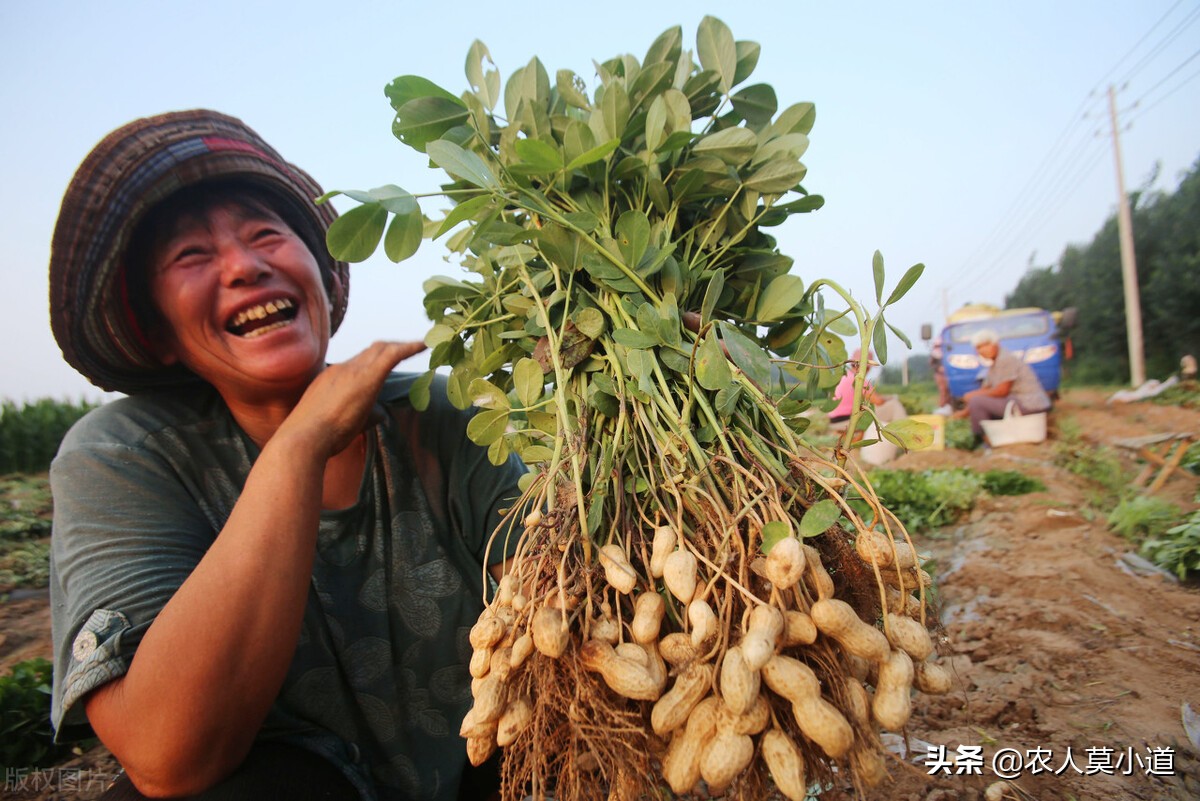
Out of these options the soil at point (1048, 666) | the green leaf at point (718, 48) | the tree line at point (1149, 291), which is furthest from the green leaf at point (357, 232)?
the tree line at point (1149, 291)

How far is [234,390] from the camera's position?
1497 millimetres

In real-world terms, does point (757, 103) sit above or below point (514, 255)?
above

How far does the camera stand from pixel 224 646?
1.08 meters

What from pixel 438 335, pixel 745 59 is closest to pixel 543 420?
pixel 438 335

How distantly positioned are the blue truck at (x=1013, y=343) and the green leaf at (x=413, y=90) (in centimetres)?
1139

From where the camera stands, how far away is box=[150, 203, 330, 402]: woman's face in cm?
138

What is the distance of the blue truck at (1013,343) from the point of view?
10.8 meters

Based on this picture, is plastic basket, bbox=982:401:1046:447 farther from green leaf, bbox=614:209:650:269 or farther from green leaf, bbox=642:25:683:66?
green leaf, bbox=614:209:650:269

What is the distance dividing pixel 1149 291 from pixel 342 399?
78.6 feet

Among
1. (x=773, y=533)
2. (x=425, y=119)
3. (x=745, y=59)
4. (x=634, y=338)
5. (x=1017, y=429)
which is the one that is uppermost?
A: (x=745, y=59)

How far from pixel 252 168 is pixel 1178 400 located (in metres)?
14.0

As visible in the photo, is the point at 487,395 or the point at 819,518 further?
the point at 487,395

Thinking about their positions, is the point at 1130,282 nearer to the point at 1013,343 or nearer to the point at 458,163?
the point at 1013,343

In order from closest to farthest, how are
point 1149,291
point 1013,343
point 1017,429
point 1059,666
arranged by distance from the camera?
point 1059,666 < point 1017,429 < point 1013,343 < point 1149,291
